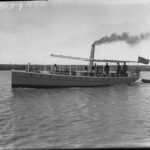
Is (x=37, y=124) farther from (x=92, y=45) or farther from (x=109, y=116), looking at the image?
(x=92, y=45)

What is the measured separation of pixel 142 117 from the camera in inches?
606

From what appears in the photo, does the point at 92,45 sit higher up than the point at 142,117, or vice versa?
the point at 92,45

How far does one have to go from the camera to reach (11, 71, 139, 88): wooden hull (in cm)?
2897

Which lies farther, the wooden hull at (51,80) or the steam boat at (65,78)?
the steam boat at (65,78)

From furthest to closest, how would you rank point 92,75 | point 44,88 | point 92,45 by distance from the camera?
point 92,45, point 92,75, point 44,88

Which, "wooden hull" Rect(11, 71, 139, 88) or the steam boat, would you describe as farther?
the steam boat

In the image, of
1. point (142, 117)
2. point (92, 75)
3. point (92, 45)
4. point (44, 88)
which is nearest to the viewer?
point (142, 117)

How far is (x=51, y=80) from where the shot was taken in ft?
98.9

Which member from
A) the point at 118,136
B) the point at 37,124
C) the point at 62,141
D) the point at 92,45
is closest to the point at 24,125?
the point at 37,124

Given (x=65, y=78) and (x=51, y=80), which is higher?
(x=65, y=78)

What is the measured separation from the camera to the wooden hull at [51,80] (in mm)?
28969

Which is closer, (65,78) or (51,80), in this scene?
(51,80)

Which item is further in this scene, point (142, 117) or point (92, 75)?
point (92, 75)

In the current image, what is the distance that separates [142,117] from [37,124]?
563 centimetres
